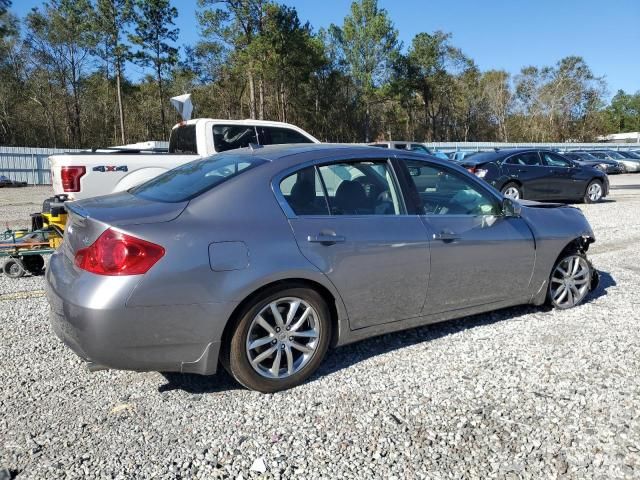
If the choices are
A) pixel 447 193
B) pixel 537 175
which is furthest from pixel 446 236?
pixel 537 175

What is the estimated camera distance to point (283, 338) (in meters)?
3.25

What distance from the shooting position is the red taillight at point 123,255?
9.20 ft

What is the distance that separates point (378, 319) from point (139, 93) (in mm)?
48305

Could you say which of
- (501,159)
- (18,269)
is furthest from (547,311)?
(501,159)

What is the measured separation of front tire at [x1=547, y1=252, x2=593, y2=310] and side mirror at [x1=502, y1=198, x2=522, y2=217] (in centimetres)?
79

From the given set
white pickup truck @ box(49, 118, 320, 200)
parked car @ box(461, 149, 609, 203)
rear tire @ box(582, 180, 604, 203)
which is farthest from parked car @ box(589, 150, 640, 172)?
white pickup truck @ box(49, 118, 320, 200)

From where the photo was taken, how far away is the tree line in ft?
124

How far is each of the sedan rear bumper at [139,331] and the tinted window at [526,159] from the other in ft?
39.2

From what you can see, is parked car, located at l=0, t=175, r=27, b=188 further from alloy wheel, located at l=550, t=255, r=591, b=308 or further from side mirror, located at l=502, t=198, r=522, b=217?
alloy wheel, located at l=550, t=255, r=591, b=308

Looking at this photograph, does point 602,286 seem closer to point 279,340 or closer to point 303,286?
point 303,286

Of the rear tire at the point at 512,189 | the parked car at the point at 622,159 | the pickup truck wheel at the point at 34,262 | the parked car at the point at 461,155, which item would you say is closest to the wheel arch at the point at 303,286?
the pickup truck wheel at the point at 34,262

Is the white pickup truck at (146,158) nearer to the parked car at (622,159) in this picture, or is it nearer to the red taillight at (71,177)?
the red taillight at (71,177)

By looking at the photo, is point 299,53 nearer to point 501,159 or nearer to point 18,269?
point 501,159

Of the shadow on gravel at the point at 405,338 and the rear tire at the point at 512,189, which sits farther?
the rear tire at the point at 512,189
